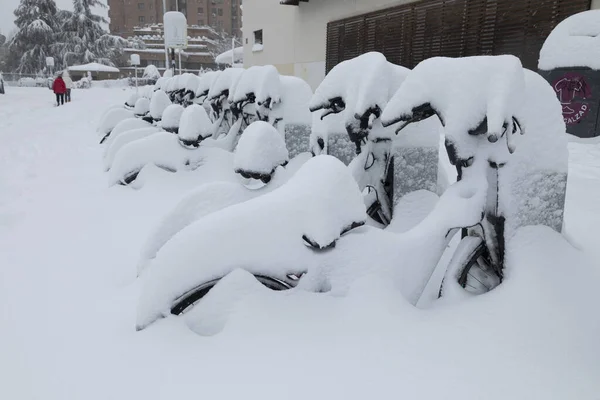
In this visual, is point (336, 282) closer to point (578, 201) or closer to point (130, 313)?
point (130, 313)

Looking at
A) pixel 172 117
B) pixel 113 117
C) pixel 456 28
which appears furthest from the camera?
pixel 113 117

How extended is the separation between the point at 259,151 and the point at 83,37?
4529cm

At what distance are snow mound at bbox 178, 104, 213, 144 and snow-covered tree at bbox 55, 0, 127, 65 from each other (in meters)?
40.6

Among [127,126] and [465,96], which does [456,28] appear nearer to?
[127,126]

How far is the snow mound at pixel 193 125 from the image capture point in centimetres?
526

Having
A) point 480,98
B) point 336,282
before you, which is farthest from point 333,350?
point 480,98

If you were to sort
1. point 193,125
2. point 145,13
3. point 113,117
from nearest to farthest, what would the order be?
1. point 193,125
2. point 113,117
3. point 145,13

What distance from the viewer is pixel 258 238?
1969 millimetres

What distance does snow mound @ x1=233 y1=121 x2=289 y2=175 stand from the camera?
9.37ft

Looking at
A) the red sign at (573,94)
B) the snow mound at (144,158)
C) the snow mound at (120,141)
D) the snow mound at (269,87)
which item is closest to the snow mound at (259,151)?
the snow mound at (269,87)

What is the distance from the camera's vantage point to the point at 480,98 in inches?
83.9

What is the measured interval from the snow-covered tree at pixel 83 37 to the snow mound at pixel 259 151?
43207mm

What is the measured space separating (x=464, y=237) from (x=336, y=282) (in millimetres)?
820

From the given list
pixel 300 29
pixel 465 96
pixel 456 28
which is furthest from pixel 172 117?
pixel 300 29
